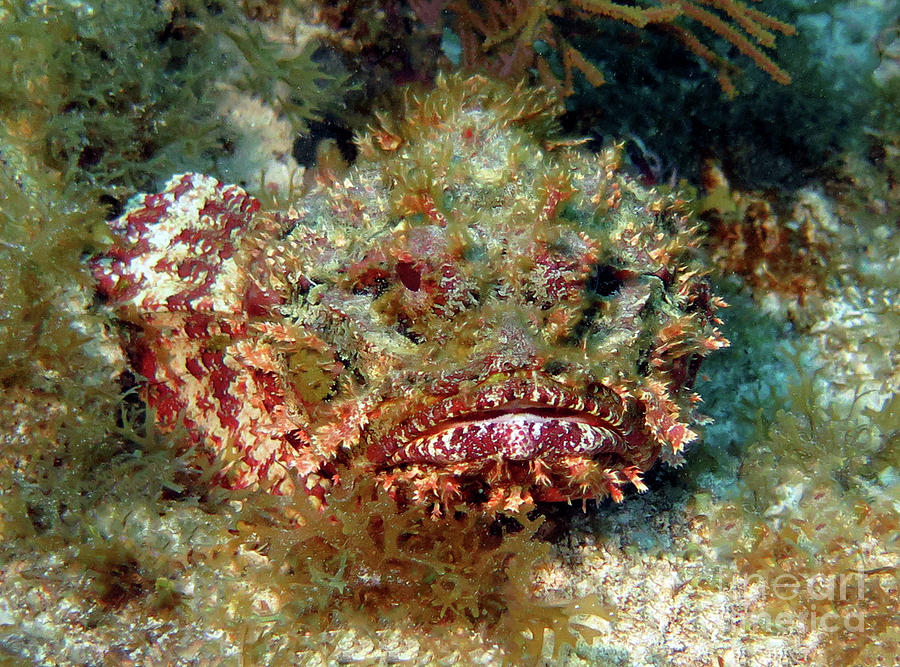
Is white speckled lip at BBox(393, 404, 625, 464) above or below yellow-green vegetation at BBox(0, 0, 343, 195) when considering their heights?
below

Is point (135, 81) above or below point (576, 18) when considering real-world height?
above

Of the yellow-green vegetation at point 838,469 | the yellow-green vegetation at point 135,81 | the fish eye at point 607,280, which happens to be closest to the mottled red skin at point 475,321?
the fish eye at point 607,280

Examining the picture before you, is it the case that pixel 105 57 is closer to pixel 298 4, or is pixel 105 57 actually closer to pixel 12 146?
pixel 12 146

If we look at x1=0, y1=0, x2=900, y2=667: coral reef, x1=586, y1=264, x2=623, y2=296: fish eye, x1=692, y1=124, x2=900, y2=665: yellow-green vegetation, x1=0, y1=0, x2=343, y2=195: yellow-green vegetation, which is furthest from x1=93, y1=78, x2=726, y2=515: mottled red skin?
x1=0, y1=0, x2=343, y2=195: yellow-green vegetation

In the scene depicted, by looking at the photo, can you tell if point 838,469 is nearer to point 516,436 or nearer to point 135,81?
point 516,436

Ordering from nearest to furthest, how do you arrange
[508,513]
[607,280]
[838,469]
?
[607,280] < [508,513] < [838,469]

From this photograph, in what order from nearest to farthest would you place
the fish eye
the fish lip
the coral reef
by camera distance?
the fish lip < the fish eye < the coral reef

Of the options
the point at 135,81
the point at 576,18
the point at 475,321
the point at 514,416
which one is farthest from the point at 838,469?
the point at 135,81

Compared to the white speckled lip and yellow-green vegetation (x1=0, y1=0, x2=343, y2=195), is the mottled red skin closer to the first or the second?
the white speckled lip
